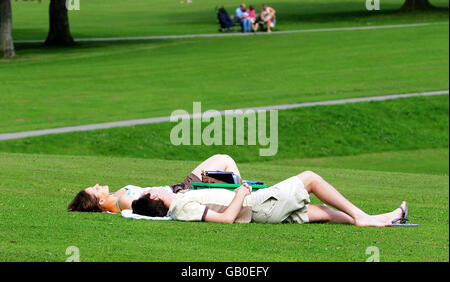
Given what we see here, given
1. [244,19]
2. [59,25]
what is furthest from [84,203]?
A: [244,19]

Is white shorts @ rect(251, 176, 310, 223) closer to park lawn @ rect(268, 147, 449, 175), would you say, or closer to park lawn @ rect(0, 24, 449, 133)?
park lawn @ rect(268, 147, 449, 175)

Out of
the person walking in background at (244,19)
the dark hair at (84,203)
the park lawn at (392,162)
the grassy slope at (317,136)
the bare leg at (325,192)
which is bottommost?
the park lawn at (392,162)

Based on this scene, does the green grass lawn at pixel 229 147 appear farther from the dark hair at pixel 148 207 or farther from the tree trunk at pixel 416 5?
the tree trunk at pixel 416 5

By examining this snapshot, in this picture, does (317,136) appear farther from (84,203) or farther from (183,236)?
Answer: (183,236)

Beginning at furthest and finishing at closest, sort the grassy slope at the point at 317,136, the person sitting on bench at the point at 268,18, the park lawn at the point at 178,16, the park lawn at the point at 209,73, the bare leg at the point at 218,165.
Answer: the park lawn at the point at 178,16 → the person sitting on bench at the point at 268,18 → the park lawn at the point at 209,73 → the grassy slope at the point at 317,136 → the bare leg at the point at 218,165

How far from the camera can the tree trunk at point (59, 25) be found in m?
49.2

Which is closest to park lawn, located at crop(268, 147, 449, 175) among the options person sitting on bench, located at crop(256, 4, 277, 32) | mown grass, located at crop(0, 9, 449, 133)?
mown grass, located at crop(0, 9, 449, 133)

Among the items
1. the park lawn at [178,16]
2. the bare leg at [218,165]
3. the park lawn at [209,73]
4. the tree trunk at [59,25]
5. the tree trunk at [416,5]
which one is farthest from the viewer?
the tree trunk at [416,5]

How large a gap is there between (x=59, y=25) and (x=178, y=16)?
2461cm

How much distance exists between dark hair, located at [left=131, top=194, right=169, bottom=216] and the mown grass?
17.1m

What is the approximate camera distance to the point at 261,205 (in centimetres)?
1006

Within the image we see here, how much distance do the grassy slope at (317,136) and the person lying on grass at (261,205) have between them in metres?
13.7

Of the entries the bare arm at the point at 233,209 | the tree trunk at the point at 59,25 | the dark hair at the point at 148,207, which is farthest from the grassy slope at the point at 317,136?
the tree trunk at the point at 59,25
